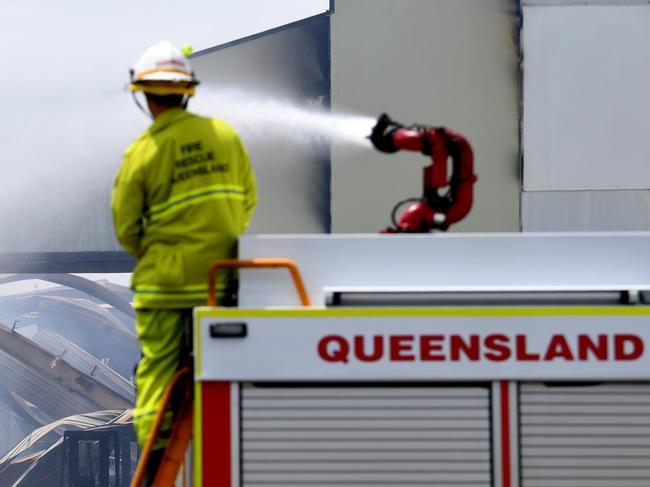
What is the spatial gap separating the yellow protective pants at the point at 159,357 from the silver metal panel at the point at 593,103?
4797 mm

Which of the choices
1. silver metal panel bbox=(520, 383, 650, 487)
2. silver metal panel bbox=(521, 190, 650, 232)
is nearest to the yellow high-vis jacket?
silver metal panel bbox=(520, 383, 650, 487)

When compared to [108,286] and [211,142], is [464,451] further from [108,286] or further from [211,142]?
[108,286]

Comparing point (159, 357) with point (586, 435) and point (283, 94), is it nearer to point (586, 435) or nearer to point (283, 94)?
point (586, 435)

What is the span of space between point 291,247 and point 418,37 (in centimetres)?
486

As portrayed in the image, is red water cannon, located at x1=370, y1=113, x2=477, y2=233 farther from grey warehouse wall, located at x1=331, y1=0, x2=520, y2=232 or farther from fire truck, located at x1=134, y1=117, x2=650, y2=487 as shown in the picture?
grey warehouse wall, located at x1=331, y1=0, x2=520, y2=232

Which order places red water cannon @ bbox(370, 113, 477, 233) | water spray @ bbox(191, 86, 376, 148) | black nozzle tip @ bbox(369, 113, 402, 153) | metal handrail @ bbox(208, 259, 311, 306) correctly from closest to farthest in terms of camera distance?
1. metal handrail @ bbox(208, 259, 311, 306)
2. red water cannon @ bbox(370, 113, 477, 233)
3. black nozzle tip @ bbox(369, 113, 402, 153)
4. water spray @ bbox(191, 86, 376, 148)

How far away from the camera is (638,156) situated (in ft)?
23.7

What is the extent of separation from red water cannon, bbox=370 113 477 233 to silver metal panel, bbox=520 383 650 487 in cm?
107

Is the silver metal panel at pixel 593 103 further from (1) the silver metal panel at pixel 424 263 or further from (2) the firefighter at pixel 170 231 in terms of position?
(2) the firefighter at pixel 170 231

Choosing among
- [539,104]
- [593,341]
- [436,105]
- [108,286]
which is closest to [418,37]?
[436,105]

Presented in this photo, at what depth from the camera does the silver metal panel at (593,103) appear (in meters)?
7.22

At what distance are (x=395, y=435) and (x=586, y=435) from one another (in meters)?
0.54

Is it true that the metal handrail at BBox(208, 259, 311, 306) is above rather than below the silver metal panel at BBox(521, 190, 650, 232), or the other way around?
below

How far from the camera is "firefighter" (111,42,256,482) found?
9.78 feet
